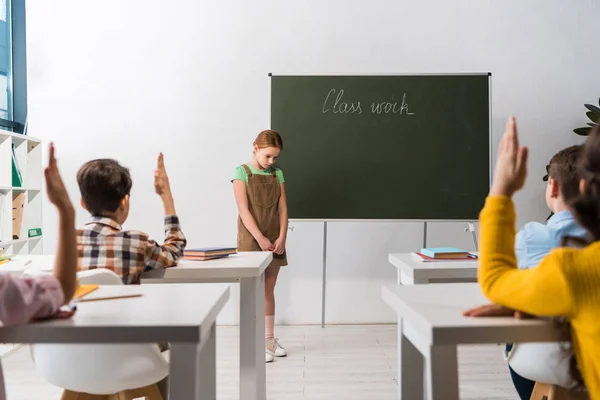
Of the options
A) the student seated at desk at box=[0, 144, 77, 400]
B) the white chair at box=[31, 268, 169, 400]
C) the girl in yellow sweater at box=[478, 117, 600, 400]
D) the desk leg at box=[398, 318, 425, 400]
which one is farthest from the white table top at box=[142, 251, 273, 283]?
the girl in yellow sweater at box=[478, 117, 600, 400]

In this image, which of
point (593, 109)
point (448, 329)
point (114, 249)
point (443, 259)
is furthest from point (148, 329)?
point (593, 109)

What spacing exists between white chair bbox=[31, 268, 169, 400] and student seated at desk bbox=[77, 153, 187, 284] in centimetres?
41

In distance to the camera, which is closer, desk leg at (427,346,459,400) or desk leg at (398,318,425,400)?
desk leg at (427,346,459,400)

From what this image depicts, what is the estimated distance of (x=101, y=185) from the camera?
5.87ft

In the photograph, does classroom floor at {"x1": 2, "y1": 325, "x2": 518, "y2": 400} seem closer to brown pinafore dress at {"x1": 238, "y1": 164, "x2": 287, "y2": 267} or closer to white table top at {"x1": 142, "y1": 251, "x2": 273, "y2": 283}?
brown pinafore dress at {"x1": 238, "y1": 164, "x2": 287, "y2": 267}

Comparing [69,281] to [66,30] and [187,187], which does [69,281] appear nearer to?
[187,187]

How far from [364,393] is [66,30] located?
3.43m

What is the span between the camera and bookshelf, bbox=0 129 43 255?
3406 millimetres

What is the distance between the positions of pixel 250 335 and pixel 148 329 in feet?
3.74

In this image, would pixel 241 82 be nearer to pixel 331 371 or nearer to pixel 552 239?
pixel 331 371

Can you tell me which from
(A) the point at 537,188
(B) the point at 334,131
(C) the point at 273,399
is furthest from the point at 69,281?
(A) the point at 537,188

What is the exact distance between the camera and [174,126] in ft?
13.4

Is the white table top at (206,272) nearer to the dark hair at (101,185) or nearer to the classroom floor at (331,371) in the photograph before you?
the dark hair at (101,185)

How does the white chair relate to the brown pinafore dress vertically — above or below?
below
